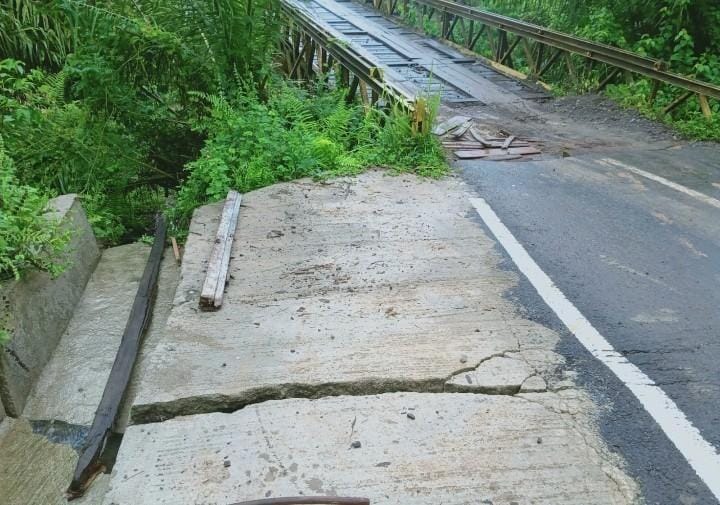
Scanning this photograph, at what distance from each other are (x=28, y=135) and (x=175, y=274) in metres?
2.68

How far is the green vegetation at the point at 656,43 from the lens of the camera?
816cm

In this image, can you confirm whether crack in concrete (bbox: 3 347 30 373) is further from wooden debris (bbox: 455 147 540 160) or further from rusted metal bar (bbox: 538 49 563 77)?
rusted metal bar (bbox: 538 49 563 77)

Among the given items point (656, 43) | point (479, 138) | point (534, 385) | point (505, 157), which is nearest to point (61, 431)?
point (534, 385)

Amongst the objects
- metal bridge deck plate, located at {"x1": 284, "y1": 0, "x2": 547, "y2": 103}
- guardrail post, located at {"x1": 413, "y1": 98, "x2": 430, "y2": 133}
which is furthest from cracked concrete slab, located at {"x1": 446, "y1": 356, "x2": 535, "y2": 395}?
metal bridge deck plate, located at {"x1": 284, "y1": 0, "x2": 547, "y2": 103}

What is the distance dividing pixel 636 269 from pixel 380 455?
256 cm

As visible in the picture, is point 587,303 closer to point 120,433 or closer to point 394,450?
point 394,450

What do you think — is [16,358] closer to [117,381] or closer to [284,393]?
[117,381]

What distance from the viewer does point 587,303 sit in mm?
3619

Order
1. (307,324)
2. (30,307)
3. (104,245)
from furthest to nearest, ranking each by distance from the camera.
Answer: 1. (104,245)
2. (30,307)
3. (307,324)

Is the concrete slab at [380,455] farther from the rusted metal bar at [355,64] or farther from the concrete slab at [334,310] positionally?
the rusted metal bar at [355,64]

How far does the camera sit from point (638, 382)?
2.93 meters

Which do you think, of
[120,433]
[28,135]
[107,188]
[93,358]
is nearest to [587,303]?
[120,433]

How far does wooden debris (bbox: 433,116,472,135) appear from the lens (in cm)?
743

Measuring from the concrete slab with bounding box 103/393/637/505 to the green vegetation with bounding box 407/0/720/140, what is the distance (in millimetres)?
6390
